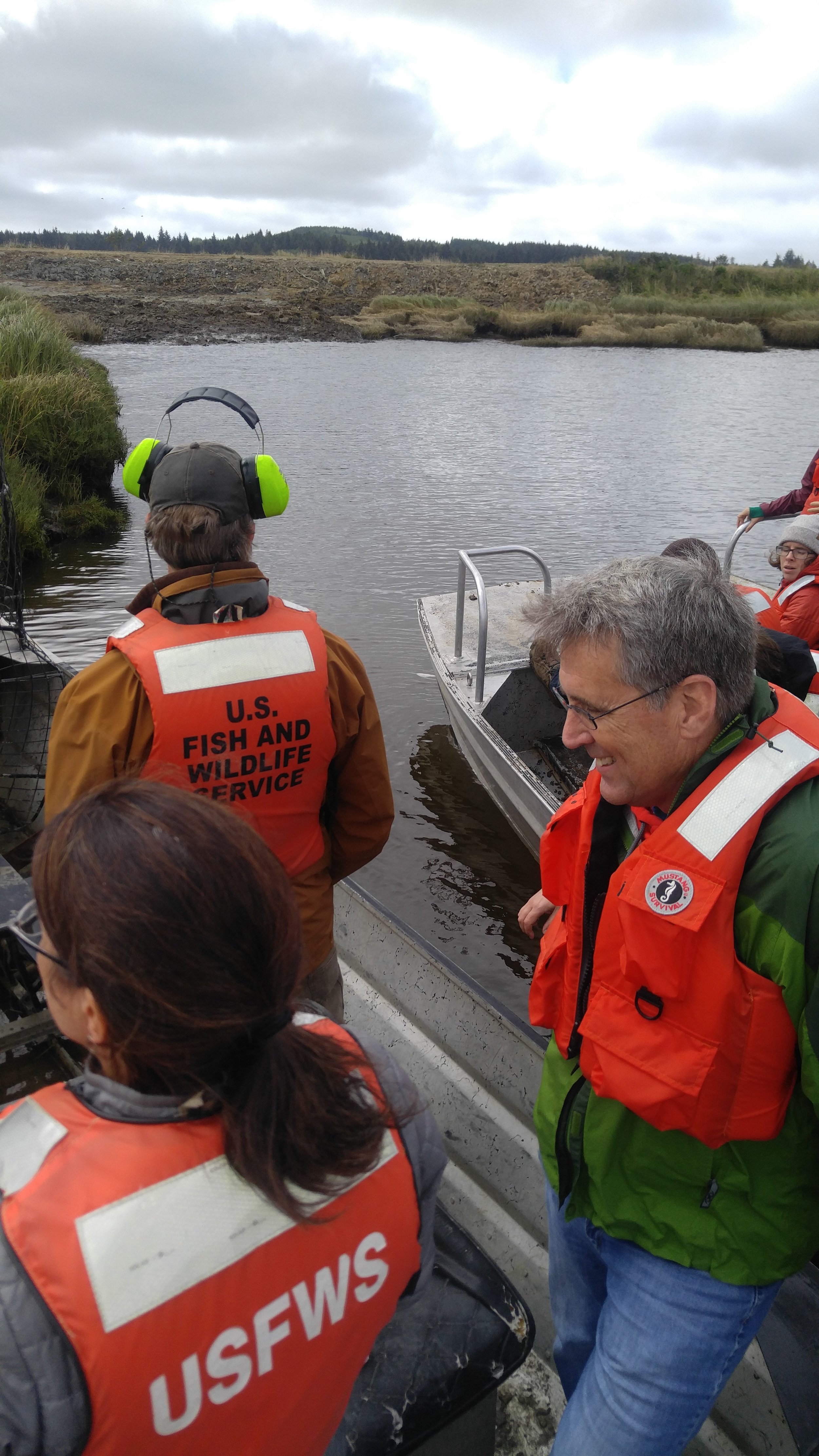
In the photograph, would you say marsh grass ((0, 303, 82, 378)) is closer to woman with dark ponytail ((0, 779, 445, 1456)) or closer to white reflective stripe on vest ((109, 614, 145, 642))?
white reflective stripe on vest ((109, 614, 145, 642))

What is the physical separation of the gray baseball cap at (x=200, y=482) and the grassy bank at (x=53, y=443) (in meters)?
9.29

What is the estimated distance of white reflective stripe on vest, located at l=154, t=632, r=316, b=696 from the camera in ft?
6.20

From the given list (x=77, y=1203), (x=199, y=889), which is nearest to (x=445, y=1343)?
(x=77, y=1203)

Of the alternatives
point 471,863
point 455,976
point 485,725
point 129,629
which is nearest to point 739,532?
point 485,725

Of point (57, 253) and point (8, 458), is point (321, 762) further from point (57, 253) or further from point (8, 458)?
point (57, 253)

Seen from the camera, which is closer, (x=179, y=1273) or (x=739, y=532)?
(x=179, y=1273)

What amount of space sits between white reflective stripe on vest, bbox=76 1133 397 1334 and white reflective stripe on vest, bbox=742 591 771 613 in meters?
4.15

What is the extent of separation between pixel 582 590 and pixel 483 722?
3.75m

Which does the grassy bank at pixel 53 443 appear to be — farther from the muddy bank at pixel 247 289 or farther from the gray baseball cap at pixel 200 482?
the muddy bank at pixel 247 289

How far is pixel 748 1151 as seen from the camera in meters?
1.40

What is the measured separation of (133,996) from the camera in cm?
82

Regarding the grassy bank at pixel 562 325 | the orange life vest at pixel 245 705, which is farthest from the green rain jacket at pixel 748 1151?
the grassy bank at pixel 562 325

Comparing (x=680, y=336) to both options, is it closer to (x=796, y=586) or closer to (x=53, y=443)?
(x=53, y=443)

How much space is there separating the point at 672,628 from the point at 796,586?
11.1ft
